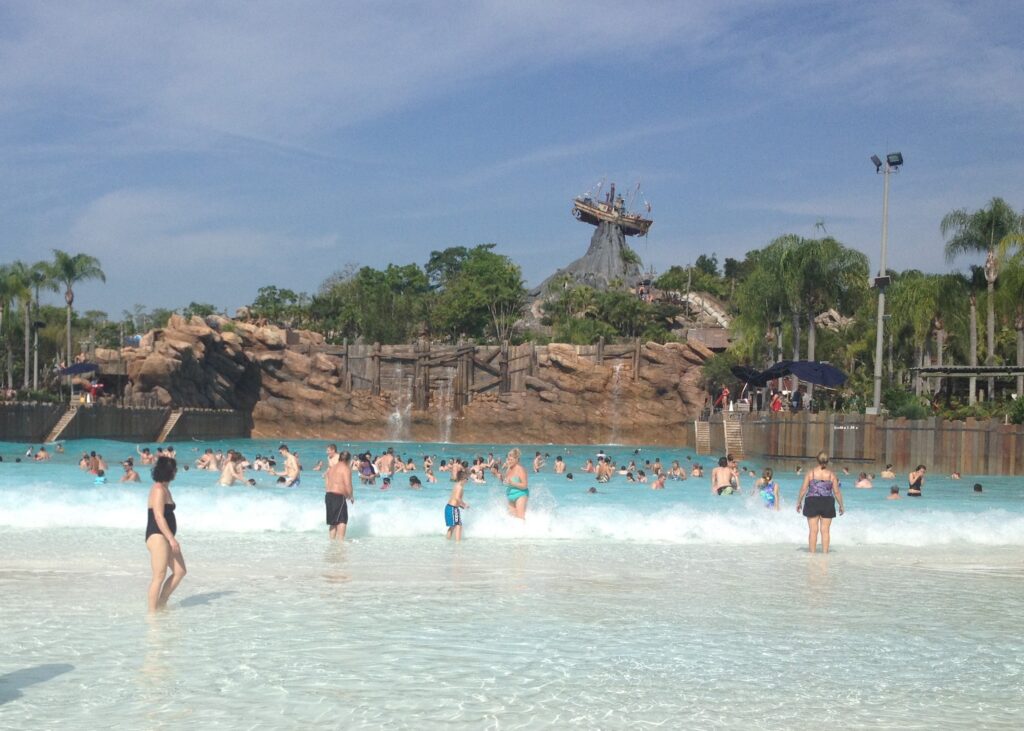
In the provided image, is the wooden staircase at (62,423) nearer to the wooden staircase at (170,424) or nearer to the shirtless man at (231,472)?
the wooden staircase at (170,424)

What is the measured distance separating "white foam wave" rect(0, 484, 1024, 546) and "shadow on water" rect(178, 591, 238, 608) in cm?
548

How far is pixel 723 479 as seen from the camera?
22812mm

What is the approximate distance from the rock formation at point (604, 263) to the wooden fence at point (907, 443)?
6273 cm

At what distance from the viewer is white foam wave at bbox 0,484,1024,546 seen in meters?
16.3

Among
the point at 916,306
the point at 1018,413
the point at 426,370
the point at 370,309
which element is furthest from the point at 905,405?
the point at 370,309

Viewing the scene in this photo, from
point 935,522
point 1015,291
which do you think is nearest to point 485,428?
point 1015,291

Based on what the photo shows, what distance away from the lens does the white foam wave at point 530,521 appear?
53.4 ft

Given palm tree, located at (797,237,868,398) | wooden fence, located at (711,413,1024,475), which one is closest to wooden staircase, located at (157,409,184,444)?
palm tree, located at (797,237,868,398)

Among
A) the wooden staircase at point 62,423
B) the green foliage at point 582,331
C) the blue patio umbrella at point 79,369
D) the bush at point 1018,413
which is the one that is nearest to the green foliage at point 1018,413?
the bush at point 1018,413

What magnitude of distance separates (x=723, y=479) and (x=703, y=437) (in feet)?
93.0

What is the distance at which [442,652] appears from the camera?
27.3 ft

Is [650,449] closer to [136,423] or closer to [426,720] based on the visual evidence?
[136,423]

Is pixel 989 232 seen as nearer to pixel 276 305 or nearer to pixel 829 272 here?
pixel 829 272

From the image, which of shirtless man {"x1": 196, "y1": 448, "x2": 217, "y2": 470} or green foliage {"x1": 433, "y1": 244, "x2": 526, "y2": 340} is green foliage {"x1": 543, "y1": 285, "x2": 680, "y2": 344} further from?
shirtless man {"x1": 196, "y1": 448, "x2": 217, "y2": 470}
